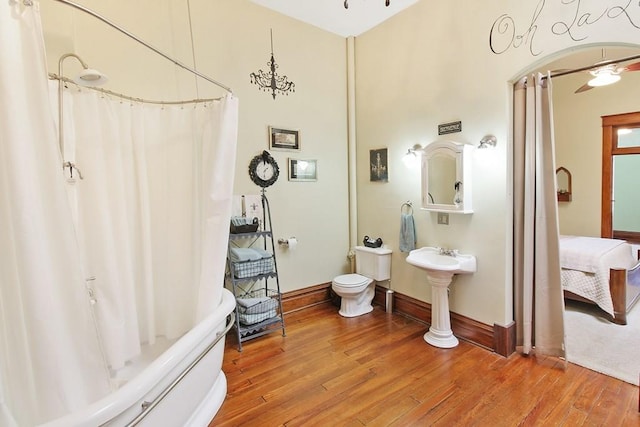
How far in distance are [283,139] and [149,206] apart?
1582mm

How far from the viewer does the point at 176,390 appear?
5.26 ft

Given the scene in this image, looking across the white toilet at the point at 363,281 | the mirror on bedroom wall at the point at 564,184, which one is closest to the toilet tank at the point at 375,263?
the white toilet at the point at 363,281

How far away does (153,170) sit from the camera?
2.39 meters

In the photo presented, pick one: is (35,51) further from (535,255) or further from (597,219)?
(597,219)

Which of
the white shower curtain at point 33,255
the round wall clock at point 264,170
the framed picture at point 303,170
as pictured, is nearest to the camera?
the white shower curtain at point 33,255

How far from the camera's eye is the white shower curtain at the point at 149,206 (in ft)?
6.73

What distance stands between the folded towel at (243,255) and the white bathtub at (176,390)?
1.77 ft

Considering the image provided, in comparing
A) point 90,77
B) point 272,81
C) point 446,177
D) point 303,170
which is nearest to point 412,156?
point 446,177

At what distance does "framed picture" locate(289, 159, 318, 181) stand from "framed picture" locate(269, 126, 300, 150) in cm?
17

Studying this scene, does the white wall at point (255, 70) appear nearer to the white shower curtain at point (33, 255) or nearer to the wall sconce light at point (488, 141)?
the white shower curtain at point (33, 255)

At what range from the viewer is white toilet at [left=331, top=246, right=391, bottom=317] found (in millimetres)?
3428

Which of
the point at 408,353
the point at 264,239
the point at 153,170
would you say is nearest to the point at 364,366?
the point at 408,353

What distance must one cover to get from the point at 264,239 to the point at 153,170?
4.26 ft

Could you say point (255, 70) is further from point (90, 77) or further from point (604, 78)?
point (604, 78)
